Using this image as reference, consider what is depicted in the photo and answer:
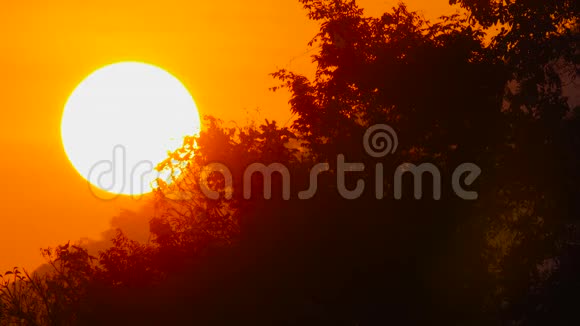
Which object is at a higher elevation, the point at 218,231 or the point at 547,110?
the point at 547,110

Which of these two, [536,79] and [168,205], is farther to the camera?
[168,205]

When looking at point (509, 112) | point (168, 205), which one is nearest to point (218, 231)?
point (168, 205)

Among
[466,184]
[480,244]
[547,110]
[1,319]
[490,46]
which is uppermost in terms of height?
[490,46]

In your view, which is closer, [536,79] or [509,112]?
[536,79]

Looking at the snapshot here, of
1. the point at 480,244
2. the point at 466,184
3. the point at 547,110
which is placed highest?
the point at 547,110

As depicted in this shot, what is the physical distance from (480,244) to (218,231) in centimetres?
900

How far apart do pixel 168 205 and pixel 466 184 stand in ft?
34.2

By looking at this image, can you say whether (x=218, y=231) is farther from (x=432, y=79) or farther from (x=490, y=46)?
(x=490, y=46)

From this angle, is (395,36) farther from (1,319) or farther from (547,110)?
(1,319)

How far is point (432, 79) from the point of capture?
31984mm

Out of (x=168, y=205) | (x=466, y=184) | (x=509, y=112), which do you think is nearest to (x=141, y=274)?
(x=168, y=205)

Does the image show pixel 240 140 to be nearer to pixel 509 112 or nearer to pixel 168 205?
pixel 168 205

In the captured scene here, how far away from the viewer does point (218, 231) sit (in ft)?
109

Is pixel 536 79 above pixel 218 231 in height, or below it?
above
